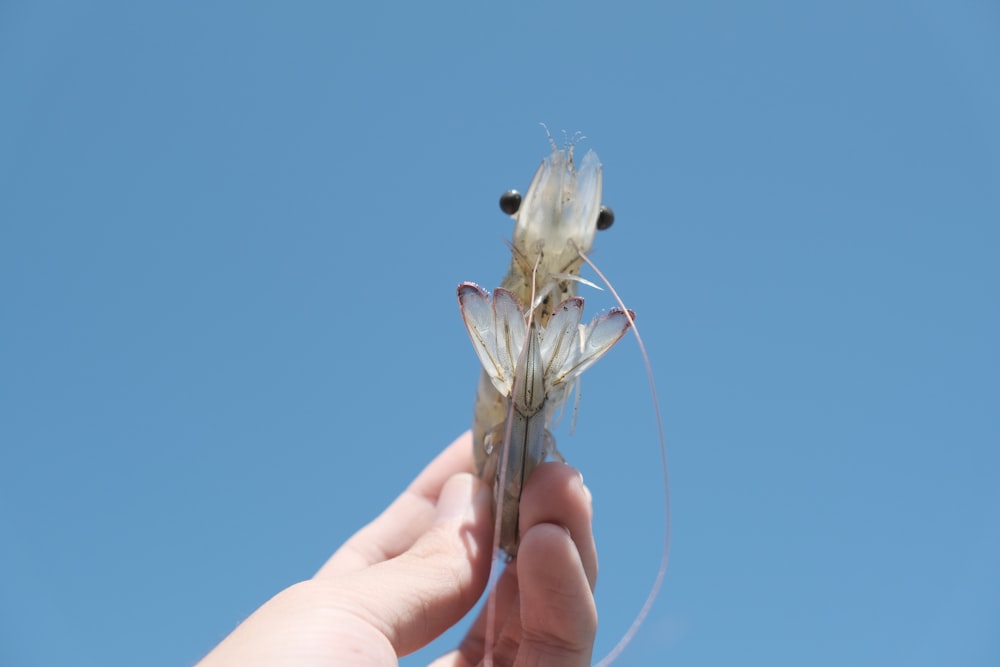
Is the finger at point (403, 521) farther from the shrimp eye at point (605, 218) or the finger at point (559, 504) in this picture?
the shrimp eye at point (605, 218)

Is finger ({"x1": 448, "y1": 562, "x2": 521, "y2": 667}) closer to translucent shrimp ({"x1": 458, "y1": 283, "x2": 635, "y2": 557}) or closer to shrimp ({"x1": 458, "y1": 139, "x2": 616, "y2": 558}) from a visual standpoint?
shrimp ({"x1": 458, "y1": 139, "x2": 616, "y2": 558})

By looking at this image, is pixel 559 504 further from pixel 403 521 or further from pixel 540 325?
pixel 403 521

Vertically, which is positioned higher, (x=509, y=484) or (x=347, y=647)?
(x=509, y=484)

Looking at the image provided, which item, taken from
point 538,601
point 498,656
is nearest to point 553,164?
point 538,601

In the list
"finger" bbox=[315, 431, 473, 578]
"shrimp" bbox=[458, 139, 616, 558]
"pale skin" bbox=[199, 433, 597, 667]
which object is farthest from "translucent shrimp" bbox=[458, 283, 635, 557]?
"finger" bbox=[315, 431, 473, 578]

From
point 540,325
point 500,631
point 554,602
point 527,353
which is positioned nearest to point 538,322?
point 540,325

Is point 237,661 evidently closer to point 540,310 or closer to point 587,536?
point 587,536

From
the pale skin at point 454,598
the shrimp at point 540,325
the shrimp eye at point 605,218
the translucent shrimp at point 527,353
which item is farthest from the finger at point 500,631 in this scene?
the shrimp eye at point 605,218
